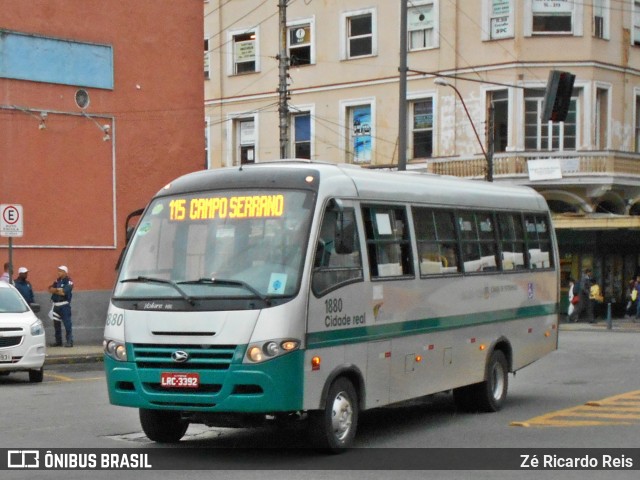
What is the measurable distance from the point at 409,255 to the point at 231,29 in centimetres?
3621

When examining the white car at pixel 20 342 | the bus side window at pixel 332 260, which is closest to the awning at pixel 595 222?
the white car at pixel 20 342

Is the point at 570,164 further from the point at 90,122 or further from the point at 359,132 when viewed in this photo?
the point at 90,122

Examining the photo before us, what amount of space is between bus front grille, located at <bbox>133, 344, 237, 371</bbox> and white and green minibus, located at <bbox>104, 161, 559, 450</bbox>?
0.01 m

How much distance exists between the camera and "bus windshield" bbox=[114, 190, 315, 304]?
11.1 m

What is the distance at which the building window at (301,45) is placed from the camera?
45.8 m

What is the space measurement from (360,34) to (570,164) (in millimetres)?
10093

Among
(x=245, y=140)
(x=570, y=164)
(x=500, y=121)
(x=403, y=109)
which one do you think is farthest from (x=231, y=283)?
(x=245, y=140)

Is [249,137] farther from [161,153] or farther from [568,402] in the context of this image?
[568,402]

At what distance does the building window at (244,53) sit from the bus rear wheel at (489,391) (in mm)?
33223

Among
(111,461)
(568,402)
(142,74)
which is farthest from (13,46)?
(111,461)

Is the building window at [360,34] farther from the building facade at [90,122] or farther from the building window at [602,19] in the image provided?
the building facade at [90,122]

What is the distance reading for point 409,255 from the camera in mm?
13180

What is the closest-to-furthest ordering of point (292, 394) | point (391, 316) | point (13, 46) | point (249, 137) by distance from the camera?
point (292, 394) → point (391, 316) → point (13, 46) → point (249, 137)

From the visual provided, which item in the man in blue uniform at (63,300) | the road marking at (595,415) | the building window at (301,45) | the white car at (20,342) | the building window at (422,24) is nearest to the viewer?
the road marking at (595,415)
